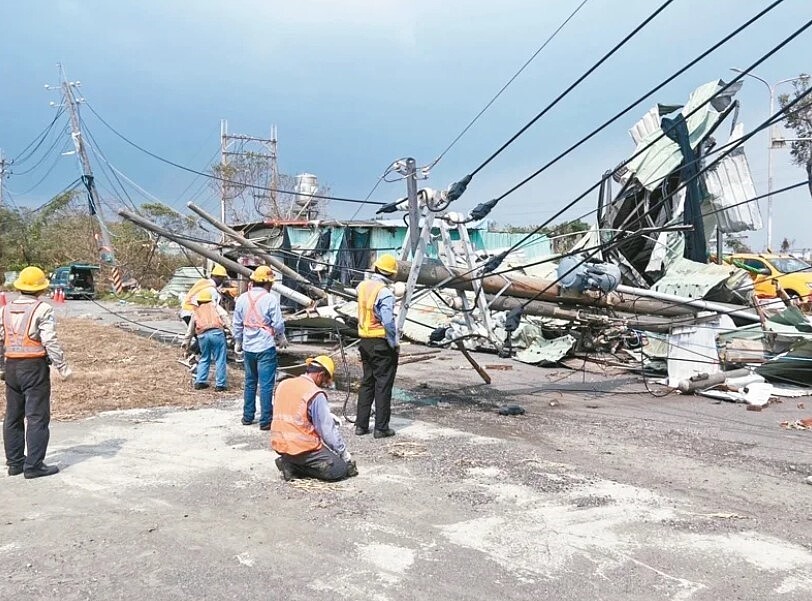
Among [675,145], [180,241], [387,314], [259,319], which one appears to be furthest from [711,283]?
[180,241]

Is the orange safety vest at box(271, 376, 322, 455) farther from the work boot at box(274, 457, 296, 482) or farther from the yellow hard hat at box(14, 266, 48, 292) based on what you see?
the yellow hard hat at box(14, 266, 48, 292)

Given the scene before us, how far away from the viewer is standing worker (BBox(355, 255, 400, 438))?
7395 mm

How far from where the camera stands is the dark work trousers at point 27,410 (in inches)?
233

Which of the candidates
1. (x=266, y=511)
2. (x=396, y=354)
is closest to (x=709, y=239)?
(x=396, y=354)

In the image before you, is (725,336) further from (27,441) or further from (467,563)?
(27,441)

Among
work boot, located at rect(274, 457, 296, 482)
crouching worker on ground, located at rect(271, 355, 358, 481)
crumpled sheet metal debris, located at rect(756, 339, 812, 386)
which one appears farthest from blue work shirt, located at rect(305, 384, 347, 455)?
crumpled sheet metal debris, located at rect(756, 339, 812, 386)

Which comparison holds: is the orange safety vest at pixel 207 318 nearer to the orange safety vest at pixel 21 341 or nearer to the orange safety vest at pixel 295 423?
the orange safety vest at pixel 21 341

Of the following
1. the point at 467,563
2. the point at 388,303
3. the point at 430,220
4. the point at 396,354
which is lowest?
the point at 467,563

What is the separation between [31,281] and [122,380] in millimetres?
4991

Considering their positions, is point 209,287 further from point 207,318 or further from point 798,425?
point 798,425

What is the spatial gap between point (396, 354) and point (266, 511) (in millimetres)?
2781

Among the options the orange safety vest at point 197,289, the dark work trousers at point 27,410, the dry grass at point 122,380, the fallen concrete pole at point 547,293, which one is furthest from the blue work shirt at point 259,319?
the orange safety vest at point 197,289

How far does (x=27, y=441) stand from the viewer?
19.6 feet

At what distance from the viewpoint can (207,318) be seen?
1057cm
